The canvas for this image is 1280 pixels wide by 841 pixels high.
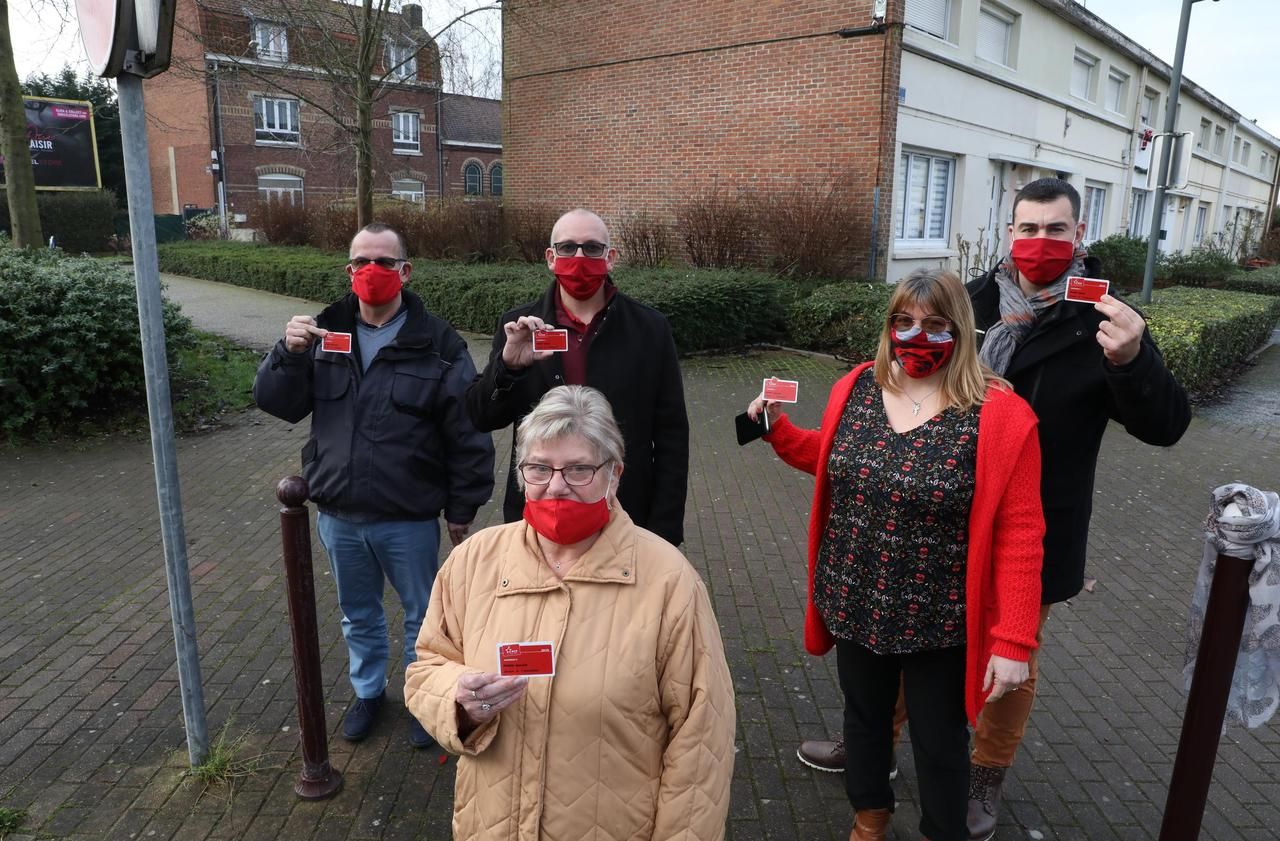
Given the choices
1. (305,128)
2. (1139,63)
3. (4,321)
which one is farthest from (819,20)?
(305,128)

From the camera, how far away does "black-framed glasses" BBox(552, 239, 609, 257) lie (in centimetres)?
305

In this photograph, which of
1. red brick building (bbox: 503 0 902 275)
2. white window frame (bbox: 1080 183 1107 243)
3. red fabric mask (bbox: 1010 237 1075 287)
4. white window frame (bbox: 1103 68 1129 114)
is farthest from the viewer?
white window frame (bbox: 1080 183 1107 243)

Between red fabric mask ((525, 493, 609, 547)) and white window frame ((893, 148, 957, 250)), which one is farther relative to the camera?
white window frame ((893, 148, 957, 250))

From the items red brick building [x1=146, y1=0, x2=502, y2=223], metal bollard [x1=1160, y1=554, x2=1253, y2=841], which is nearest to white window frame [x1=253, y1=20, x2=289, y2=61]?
red brick building [x1=146, y1=0, x2=502, y2=223]

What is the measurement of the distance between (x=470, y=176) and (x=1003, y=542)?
149ft

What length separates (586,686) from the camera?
6.63 feet

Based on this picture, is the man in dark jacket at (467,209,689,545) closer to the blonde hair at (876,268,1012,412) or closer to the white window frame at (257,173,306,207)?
the blonde hair at (876,268,1012,412)

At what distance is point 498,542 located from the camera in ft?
7.32

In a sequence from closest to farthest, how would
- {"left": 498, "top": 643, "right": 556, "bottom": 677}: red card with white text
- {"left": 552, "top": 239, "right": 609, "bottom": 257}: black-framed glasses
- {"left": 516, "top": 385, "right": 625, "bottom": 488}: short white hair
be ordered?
{"left": 498, "top": 643, "right": 556, "bottom": 677}: red card with white text, {"left": 516, "top": 385, "right": 625, "bottom": 488}: short white hair, {"left": 552, "top": 239, "right": 609, "bottom": 257}: black-framed glasses

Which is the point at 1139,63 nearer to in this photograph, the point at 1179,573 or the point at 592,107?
the point at 592,107

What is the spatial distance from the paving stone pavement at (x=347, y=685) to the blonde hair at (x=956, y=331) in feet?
5.48

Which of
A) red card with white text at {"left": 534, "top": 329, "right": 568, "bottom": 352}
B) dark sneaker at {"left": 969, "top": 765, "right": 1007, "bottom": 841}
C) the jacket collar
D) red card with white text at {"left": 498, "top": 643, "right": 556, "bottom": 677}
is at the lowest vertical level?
dark sneaker at {"left": 969, "top": 765, "right": 1007, "bottom": 841}

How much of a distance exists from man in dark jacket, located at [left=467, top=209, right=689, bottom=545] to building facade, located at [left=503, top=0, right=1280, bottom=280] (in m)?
12.6

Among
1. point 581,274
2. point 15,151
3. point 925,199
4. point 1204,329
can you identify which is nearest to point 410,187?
point 925,199
